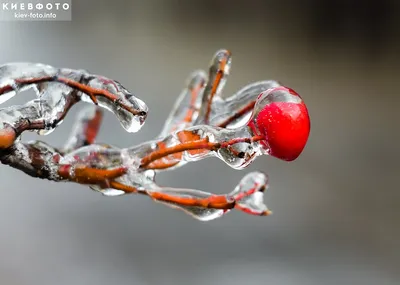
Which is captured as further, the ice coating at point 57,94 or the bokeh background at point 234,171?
the bokeh background at point 234,171

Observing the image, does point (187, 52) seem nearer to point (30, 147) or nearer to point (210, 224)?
point (210, 224)

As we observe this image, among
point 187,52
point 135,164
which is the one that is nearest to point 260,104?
point 135,164

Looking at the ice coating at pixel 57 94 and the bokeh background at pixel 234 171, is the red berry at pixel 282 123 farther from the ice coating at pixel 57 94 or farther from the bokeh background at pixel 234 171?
the bokeh background at pixel 234 171

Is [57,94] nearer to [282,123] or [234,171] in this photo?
[282,123]

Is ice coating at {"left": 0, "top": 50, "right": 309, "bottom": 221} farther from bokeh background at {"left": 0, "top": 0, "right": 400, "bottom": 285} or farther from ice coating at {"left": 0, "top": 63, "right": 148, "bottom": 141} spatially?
bokeh background at {"left": 0, "top": 0, "right": 400, "bottom": 285}

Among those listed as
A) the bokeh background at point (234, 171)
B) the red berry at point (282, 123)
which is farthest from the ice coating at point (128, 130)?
the bokeh background at point (234, 171)
